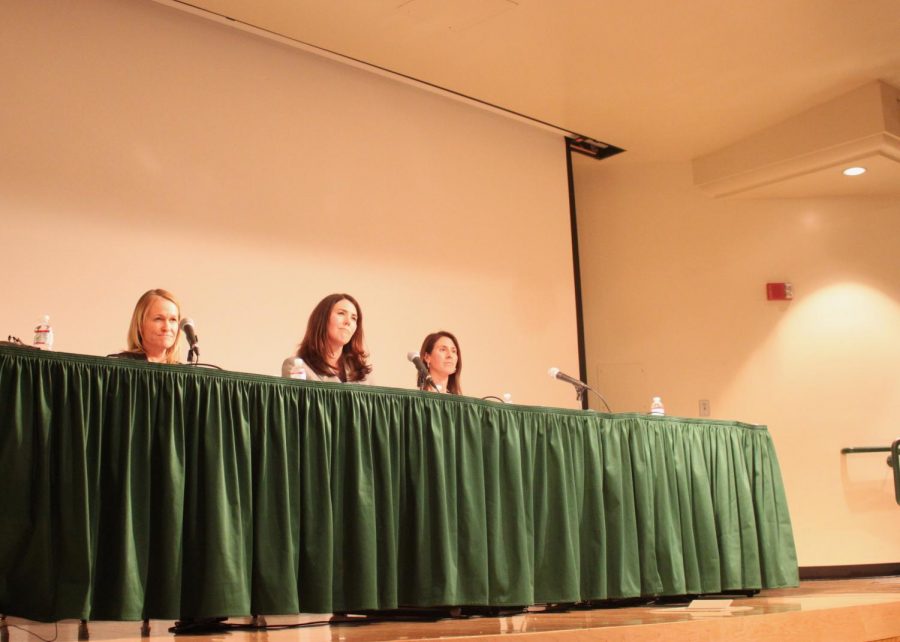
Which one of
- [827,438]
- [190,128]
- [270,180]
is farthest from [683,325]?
[190,128]

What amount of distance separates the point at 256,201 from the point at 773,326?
14.3ft

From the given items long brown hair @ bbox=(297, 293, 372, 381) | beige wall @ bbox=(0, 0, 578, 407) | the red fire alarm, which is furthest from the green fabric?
the red fire alarm

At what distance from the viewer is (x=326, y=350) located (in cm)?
402

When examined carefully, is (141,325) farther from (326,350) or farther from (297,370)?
(326,350)

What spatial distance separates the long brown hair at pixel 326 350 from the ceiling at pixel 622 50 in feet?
7.01

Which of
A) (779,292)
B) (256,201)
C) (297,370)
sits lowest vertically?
(297,370)

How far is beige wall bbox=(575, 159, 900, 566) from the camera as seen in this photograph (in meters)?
7.32

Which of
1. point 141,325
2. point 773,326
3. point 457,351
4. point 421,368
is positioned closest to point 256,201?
point 457,351

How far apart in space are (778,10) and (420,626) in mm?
4321

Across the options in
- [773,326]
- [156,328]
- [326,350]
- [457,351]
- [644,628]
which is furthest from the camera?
[773,326]

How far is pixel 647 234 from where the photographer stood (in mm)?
7820

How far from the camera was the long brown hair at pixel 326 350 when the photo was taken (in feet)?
13.1

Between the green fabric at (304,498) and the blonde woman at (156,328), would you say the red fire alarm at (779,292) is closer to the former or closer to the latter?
the green fabric at (304,498)

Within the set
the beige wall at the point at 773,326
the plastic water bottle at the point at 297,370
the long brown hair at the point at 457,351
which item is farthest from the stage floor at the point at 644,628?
the beige wall at the point at 773,326
